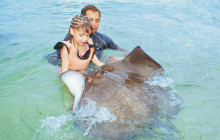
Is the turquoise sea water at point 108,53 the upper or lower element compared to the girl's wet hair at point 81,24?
lower

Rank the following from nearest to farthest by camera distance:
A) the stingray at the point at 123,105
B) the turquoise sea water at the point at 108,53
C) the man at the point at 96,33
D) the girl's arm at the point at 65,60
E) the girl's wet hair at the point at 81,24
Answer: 1. the stingray at the point at 123,105
2. the turquoise sea water at the point at 108,53
3. the girl's wet hair at the point at 81,24
4. the girl's arm at the point at 65,60
5. the man at the point at 96,33

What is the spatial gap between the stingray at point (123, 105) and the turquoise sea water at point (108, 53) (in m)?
0.25

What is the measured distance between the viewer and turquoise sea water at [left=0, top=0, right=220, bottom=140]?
8.73 feet

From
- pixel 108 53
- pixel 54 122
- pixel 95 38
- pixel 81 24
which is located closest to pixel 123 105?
pixel 54 122

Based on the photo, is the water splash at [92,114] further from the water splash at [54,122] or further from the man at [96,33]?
the man at [96,33]

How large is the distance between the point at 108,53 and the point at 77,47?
1875 millimetres

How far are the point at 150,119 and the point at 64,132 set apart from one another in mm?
1200

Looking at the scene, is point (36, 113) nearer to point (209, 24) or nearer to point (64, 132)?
point (64, 132)

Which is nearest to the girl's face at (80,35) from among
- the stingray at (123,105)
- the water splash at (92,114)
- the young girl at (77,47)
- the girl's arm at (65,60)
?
the young girl at (77,47)

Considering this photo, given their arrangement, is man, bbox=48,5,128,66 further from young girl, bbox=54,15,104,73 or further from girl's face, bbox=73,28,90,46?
girl's face, bbox=73,28,90,46

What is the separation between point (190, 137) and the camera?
2467mm

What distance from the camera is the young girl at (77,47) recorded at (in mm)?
3061

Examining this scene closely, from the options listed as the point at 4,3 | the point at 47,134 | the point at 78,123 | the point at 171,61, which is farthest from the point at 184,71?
the point at 4,3

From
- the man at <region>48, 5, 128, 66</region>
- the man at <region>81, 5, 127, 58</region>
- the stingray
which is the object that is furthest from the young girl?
the stingray
